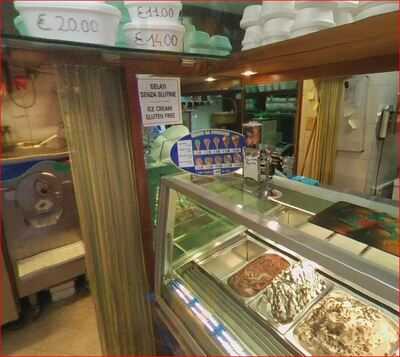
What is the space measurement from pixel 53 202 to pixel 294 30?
2.08 m

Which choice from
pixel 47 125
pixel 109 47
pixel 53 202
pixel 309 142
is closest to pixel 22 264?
pixel 53 202

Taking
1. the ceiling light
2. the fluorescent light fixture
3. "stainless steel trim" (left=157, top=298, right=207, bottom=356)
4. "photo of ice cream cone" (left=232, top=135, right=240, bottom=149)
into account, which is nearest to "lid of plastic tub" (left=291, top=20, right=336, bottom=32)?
the ceiling light

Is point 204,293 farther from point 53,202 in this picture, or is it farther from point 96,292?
point 53,202

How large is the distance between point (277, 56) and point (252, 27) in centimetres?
27

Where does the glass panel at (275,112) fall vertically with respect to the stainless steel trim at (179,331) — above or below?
above

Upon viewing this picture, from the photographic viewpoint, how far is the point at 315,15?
813 mm

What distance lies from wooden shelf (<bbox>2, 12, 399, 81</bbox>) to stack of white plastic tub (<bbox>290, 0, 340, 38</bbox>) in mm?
78

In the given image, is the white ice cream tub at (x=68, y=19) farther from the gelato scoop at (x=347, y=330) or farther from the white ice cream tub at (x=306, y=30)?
the gelato scoop at (x=347, y=330)

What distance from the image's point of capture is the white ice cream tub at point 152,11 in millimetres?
889

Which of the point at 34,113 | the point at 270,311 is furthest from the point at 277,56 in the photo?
the point at 34,113

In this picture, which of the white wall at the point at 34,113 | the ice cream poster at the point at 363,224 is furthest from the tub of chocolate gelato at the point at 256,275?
the white wall at the point at 34,113

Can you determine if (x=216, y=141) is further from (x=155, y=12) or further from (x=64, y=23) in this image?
(x=64, y=23)

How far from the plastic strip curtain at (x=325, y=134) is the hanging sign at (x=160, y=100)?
777 millimetres

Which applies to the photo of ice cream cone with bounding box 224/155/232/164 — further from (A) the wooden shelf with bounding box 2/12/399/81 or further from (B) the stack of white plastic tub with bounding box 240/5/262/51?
(B) the stack of white plastic tub with bounding box 240/5/262/51
